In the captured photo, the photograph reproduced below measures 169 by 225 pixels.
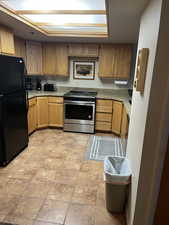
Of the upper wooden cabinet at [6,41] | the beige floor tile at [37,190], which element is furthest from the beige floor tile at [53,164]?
the upper wooden cabinet at [6,41]

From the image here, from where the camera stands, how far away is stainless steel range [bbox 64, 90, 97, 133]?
377 centimetres

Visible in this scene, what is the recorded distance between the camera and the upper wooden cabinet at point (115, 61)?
380cm

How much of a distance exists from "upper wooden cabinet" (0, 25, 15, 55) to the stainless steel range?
152 centimetres

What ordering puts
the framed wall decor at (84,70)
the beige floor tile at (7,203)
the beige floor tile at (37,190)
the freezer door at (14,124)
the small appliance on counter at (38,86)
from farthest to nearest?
the small appliance on counter at (38,86) < the framed wall decor at (84,70) < the freezer door at (14,124) < the beige floor tile at (37,190) < the beige floor tile at (7,203)

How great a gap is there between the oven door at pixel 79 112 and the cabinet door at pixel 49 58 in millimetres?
997

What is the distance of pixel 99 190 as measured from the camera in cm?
211

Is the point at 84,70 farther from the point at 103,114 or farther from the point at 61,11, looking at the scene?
the point at 61,11

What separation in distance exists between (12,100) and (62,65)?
6.34 ft

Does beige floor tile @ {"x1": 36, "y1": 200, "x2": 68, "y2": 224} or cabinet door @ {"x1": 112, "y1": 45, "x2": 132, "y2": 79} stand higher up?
cabinet door @ {"x1": 112, "y1": 45, "x2": 132, "y2": 79}

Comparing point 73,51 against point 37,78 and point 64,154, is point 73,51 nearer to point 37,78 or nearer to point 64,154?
point 37,78

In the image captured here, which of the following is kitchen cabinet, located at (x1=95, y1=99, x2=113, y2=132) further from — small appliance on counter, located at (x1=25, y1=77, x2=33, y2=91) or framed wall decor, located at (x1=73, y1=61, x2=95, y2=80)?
small appliance on counter, located at (x1=25, y1=77, x2=33, y2=91)

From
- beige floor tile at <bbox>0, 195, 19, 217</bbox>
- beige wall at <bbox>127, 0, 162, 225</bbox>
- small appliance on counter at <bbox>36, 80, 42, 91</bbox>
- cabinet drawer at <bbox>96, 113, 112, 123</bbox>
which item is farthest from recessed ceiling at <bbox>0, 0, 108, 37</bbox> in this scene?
beige floor tile at <bbox>0, 195, 19, 217</bbox>

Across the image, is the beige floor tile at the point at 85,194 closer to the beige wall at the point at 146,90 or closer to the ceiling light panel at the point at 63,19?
the beige wall at the point at 146,90

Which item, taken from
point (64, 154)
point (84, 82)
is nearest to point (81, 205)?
point (64, 154)
